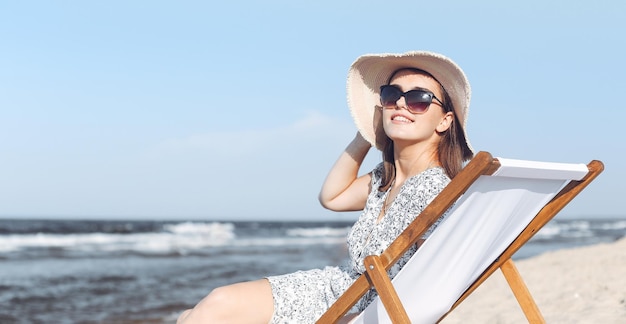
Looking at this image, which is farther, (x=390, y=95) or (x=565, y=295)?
(x=565, y=295)

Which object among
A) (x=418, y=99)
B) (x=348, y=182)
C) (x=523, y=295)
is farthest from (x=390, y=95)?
(x=523, y=295)

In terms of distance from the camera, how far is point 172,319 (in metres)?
→ 7.68

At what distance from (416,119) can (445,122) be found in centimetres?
15

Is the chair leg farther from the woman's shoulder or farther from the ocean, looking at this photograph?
the ocean

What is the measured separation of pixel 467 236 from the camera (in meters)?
2.49

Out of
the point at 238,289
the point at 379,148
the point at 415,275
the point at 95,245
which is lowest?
the point at 415,275

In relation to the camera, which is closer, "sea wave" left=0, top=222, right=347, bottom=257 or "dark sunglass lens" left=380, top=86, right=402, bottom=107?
"dark sunglass lens" left=380, top=86, right=402, bottom=107

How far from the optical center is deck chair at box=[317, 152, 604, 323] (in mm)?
2244

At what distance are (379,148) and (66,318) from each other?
590 cm

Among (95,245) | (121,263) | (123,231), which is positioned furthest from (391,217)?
(123,231)

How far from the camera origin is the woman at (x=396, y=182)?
2.79 m

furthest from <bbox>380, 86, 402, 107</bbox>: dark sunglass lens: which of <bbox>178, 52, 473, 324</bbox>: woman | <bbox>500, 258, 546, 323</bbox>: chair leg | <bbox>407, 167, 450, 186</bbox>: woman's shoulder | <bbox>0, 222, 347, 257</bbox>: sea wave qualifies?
<bbox>0, 222, 347, 257</bbox>: sea wave

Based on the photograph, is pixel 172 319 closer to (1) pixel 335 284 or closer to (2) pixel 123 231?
(1) pixel 335 284

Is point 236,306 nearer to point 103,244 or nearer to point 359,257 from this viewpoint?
point 359,257
